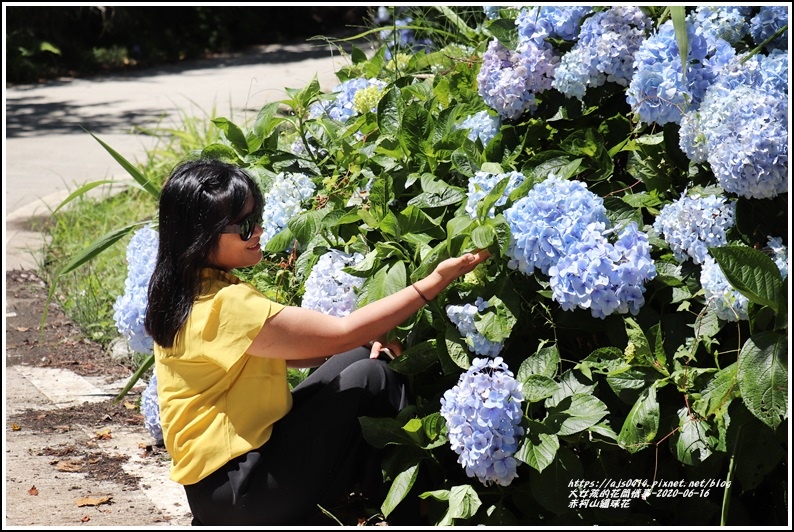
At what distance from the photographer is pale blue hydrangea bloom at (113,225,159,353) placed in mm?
2984

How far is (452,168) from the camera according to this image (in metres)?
2.65

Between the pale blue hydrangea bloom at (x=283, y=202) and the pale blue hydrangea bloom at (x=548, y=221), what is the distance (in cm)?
91

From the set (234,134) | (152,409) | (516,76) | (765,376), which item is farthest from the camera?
(234,134)

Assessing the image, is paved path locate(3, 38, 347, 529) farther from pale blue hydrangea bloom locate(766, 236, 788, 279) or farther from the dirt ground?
pale blue hydrangea bloom locate(766, 236, 788, 279)

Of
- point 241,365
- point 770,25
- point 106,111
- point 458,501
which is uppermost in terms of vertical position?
point 770,25

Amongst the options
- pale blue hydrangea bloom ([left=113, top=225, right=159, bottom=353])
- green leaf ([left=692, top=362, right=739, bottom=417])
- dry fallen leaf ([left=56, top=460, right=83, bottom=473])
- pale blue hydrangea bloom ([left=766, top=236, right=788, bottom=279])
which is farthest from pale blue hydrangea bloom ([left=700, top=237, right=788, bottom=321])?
dry fallen leaf ([left=56, top=460, right=83, bottom=473])

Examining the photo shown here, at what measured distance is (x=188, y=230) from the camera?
2348 millimetres

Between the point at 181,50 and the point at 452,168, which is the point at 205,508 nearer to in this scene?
the point at 452,168

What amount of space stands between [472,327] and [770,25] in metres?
1.04

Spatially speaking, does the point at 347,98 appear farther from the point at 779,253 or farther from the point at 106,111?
the point at 106,111

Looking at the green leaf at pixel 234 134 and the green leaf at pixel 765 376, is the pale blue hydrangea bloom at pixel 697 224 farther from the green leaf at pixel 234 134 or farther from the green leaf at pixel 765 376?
the green leaf at pixel 234 134

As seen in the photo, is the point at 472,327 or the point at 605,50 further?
the point at 605,50

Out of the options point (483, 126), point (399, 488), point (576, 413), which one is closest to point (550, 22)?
point (483, 126)

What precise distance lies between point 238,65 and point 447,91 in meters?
11.2
